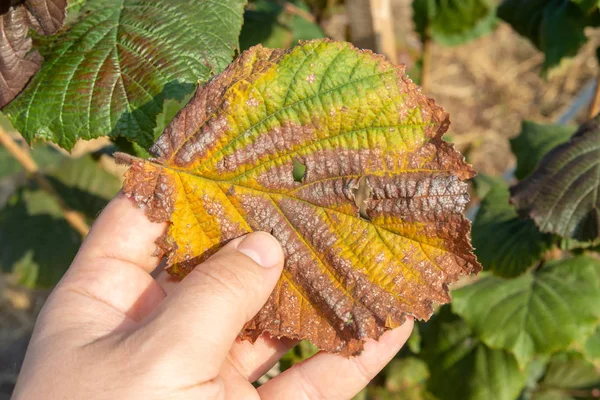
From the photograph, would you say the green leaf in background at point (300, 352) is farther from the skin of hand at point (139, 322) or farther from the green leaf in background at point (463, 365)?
the green leaf in background at point (463, 365)

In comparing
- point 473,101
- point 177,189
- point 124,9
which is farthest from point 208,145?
point 473,101

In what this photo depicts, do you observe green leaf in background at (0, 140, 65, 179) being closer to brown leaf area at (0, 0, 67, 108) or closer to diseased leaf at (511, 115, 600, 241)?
brown leaf area at (0, 0, 67, 108)

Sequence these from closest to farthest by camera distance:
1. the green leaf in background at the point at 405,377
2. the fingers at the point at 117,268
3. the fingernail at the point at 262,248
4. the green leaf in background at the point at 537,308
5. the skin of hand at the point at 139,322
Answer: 1. the skin of hand at the point at 139,322
2. the fingernail at the point at 262,248
3. the fingers at the point at 117,268
4. the green leaf in background at the point at 537,308
5. the green leaf in background at the point at 405,377

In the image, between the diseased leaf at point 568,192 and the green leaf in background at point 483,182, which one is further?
the green leaf in background at point 483,182

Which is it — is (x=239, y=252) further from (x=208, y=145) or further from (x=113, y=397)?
(x=113, y=397)

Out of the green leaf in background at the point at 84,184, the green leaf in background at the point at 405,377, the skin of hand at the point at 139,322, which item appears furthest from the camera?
the green leaf in background at the point at 405,377

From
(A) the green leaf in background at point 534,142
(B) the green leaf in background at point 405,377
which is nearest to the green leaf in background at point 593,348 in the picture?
(B) the green leaf in background at point 405,377
